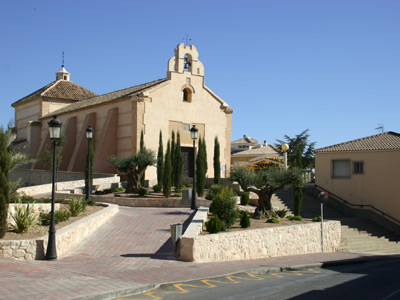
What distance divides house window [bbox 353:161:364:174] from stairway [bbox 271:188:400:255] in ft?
10.2

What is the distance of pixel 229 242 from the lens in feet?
47.9

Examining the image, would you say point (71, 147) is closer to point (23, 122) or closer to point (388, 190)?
point (23, 122)

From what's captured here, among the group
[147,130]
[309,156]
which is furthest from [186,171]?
[309,156]

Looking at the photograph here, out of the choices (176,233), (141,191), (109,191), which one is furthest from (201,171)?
(176,233)

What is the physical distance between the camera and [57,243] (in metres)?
12.7

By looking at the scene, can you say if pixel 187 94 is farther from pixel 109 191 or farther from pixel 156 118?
pixel 109 191

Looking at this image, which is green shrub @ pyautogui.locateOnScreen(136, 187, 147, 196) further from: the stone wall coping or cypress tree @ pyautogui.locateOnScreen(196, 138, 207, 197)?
the stone wall coping

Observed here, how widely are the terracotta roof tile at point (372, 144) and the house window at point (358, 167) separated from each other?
3.11 ft

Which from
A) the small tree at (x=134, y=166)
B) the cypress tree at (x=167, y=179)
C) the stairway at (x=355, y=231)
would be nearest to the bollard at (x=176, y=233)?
the stairway at (x=355, y=231)

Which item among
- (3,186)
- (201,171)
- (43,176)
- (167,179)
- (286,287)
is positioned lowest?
(286,287)

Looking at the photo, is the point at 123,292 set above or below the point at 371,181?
below

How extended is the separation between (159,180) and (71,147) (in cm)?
→ 1482

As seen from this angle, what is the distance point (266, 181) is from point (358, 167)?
40.2 ft

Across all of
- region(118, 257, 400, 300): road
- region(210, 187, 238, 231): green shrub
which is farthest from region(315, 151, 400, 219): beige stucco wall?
region(118, 257, 400, 300): road
